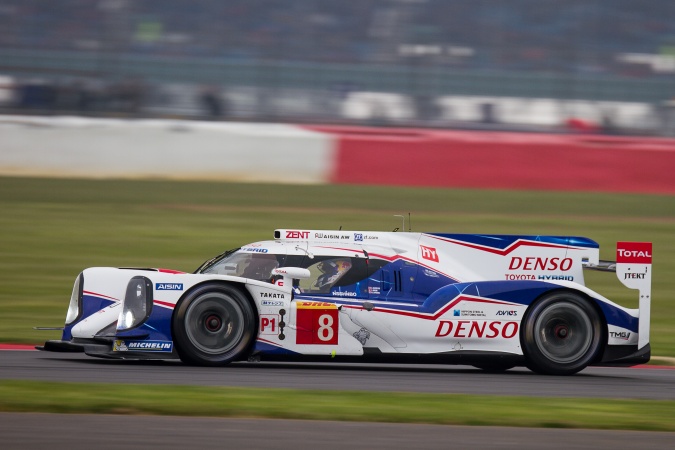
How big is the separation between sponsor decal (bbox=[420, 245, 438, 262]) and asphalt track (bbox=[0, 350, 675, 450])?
3.27 ft

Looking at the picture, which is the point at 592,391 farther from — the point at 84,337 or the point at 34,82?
the point at 34,82

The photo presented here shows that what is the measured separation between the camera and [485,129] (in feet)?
76.5

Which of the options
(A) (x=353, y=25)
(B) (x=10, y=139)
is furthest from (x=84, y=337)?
(A) (x=353, y=25)

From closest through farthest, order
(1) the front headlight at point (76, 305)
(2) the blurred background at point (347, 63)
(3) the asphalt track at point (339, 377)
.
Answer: (3) the asphalt track at point (339, 377) → (1) the front headlight at point (76, 305) → (2) the blurred background at point (347, 63)

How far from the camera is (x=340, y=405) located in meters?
7.20

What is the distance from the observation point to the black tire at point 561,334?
9.00 meters

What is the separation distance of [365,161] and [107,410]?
584 inches

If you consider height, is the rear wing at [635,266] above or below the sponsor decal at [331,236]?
below

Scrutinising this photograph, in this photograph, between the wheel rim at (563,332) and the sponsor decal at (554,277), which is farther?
the sponsor decal at (554,277)

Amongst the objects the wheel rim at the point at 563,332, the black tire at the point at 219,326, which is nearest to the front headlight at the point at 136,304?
the black tire at the point at 219,326

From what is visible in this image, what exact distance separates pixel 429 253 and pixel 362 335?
1043 millimetres

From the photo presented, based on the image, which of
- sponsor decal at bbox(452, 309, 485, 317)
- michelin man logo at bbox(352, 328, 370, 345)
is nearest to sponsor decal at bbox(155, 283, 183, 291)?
michelin man logo at bbox(352, 328, 370, 345)

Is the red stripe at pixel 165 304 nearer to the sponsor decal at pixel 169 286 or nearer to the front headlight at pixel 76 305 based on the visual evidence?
the sponsor decal at pixel 169 286

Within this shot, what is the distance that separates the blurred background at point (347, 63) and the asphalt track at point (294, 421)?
13908 millimetres
